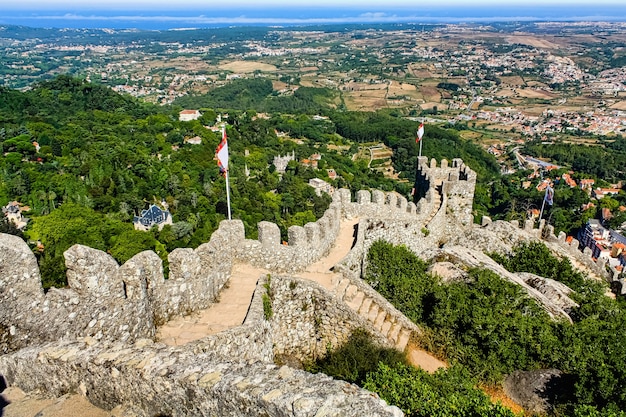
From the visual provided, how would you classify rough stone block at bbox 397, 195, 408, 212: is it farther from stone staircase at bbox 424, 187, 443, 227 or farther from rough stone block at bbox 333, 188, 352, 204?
rough stone block at bbox 333, 188, 352, 204

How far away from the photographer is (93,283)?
629cm

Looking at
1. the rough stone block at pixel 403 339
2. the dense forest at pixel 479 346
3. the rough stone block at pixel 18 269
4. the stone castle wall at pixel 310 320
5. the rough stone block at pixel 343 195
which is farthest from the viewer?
the rough stone block at pixel 343 195

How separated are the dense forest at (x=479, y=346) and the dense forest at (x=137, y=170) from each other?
35.3ft

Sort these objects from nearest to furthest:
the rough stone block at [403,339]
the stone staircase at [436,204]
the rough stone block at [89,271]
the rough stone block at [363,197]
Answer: the rough stone block at [89,271], the rough stone block at [403,339], the rough stone block at [363,197], the stone staircase at [436,204]

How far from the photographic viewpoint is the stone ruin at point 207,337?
192 inches

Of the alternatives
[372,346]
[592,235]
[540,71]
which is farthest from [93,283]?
[540,71]

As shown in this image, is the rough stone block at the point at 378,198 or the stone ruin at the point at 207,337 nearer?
the stone ruin at the point at 207,337

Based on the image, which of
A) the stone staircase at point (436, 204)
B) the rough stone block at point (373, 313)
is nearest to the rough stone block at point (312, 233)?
the rough stone block at point (373, 313)

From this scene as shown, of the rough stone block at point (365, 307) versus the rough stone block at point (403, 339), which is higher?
the rough stone block at point (365, 307)

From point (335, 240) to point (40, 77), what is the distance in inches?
6880

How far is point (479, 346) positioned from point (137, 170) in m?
37.7

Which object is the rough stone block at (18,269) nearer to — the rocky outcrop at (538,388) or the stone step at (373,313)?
the stone step at (373,313)

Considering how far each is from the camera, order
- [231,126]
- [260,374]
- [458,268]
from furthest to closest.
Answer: [231,126]
[458,268]
[260,374]

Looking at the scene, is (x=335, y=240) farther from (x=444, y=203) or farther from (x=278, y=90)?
(x=278, y=90)
